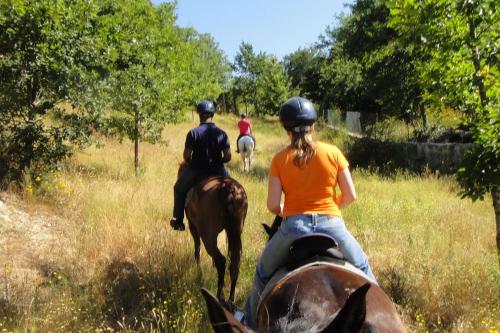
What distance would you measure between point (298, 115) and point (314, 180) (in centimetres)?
48

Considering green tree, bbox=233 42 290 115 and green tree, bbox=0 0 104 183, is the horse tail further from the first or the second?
green tree, bbox=233 42 290 115

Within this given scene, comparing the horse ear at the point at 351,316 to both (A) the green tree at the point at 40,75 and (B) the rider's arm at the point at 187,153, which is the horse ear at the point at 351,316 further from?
(A) the green tree at the point at 40,75

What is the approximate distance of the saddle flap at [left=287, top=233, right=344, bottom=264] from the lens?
2.69 m

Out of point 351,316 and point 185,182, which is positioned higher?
point 351,316

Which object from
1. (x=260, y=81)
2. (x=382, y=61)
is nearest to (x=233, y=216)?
(x=382, y=61)

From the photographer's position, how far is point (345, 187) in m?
3.29

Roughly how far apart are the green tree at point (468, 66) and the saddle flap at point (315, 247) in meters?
2.54

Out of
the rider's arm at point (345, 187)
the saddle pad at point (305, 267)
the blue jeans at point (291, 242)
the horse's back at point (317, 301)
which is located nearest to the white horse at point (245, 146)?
the rider's arm at point (345, 187)

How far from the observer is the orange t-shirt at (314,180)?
122 inches

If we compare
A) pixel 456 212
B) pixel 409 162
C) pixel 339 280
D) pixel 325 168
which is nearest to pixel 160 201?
pixel 456 212

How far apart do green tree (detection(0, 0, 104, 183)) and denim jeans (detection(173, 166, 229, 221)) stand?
168 inches

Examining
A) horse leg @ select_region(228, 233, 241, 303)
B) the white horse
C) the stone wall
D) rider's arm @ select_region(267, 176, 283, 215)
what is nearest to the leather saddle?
rider's arm @ select_region(267, 176, 283, 215)

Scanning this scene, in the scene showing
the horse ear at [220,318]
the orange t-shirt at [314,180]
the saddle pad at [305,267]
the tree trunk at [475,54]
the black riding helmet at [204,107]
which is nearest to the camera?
the horse ear at [220,318]

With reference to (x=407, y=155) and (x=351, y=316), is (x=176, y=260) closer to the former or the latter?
(x=351, y=316)
